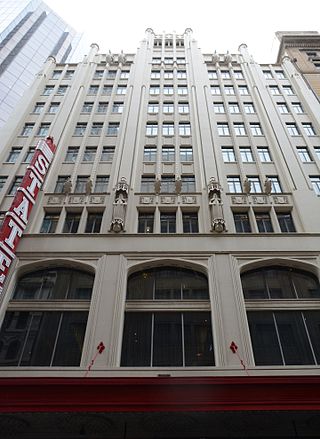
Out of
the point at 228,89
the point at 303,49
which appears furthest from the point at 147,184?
the point at 303,49

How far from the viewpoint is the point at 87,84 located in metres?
35.0

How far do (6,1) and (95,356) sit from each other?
294ft

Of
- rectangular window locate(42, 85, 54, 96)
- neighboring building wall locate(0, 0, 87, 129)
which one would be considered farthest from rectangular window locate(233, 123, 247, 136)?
neighboring building wall locate(0, 0, 87, 129)

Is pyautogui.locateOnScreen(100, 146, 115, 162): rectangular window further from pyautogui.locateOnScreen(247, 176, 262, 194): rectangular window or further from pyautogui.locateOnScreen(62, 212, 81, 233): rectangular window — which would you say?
pyautogui.locateOnScreen(247, 176, 262, 194): rectangular window

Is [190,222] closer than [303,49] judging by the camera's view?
Yes

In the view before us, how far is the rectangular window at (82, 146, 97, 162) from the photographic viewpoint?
87.1 ft

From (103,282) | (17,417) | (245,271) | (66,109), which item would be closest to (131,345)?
(103,282)

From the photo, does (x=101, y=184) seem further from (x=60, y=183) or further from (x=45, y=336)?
(x=45, y=336)

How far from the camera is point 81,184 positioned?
24.5 metres

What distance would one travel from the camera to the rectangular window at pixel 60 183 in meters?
23.9

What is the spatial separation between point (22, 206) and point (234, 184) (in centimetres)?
1443

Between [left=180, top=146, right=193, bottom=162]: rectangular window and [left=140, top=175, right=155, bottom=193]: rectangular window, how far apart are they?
327 cm

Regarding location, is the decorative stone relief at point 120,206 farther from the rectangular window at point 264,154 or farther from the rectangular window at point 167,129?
the rectangular window at point 264,154

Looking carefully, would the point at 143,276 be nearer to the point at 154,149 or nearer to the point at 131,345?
the point at 131,345
